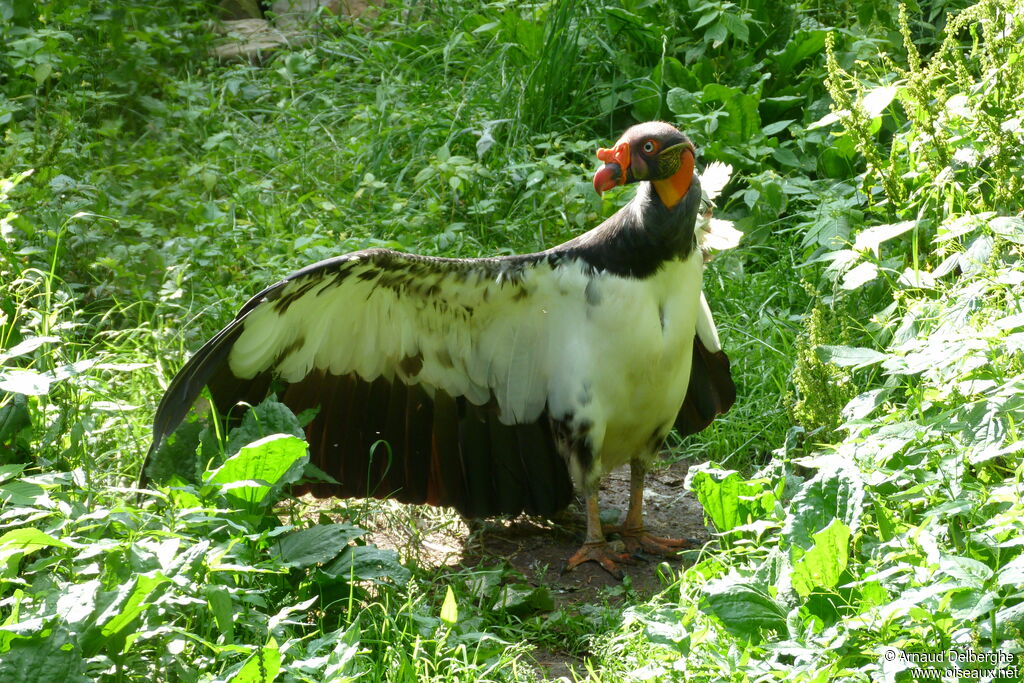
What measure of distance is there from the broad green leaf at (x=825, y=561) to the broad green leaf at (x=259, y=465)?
1.30 metres

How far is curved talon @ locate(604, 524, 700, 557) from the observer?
389cm

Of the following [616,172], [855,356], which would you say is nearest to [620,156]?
[616,172]

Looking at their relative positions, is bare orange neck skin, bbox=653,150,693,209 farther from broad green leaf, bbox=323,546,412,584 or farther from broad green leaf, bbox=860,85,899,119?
broad green leaf, bbox=323,546,412,584

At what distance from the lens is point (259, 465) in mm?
3070

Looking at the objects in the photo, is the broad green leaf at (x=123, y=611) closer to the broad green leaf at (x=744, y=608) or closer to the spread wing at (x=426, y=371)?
the spread wing at (x=426, y=371)

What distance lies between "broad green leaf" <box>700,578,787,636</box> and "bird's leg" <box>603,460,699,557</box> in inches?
51.2

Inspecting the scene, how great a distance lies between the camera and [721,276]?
16.3 feet

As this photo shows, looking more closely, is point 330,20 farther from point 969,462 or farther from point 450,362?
point 969,462

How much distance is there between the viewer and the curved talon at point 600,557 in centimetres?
379

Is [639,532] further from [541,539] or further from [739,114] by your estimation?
[739,114]

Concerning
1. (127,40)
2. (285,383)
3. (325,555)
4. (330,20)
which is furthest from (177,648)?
(330,20)

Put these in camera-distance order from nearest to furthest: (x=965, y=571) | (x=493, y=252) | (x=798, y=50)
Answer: (x=965, y=571), (x=493, y=252), (x=798, y=50)

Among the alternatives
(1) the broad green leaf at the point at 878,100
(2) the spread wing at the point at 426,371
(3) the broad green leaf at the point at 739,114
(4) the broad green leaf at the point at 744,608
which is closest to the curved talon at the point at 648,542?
(2) the spread wing at the point at 426,371

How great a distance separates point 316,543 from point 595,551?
109cm
